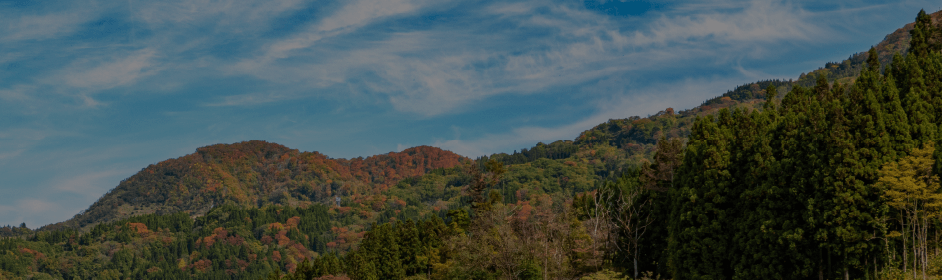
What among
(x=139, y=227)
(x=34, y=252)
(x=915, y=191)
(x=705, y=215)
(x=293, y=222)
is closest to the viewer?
(x=915, y=191)

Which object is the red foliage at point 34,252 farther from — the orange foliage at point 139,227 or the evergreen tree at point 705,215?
the evergreen tree at point 705,215

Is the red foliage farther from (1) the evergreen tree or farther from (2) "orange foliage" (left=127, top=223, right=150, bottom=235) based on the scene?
(1) the evergreen tree

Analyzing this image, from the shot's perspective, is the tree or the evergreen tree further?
the evergreen tree

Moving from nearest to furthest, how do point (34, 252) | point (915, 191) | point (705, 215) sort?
point (915, 191), point (705, 215), point (34, 252)

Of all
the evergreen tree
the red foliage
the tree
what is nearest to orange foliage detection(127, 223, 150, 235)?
the red foliage

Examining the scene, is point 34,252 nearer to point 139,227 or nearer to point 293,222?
point 139,227

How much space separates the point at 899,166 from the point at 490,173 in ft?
111

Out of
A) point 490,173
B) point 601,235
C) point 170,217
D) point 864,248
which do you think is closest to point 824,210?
point 864,248

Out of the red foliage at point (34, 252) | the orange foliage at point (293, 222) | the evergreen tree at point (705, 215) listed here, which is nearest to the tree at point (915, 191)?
the evergreen tree at point (705, 215)

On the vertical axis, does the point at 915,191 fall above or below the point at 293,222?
above

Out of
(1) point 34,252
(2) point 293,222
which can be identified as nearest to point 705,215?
(1) point 34,252

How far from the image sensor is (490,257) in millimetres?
45469

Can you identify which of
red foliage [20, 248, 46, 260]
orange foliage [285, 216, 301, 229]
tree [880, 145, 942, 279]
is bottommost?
red foliage [20, 248, 46, 260]

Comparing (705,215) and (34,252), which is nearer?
(705,215)
